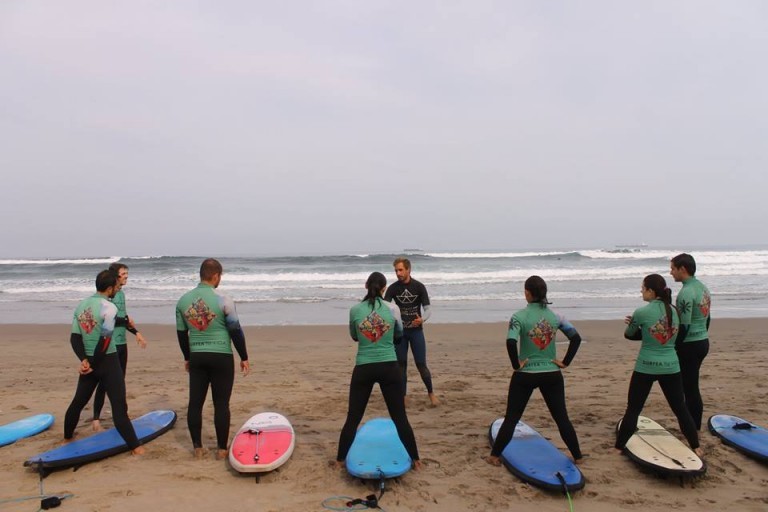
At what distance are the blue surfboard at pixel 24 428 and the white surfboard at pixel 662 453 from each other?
6045 mm

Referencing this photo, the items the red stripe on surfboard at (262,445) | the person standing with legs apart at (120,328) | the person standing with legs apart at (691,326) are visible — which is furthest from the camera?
the person standing with legs apart at (120,328)

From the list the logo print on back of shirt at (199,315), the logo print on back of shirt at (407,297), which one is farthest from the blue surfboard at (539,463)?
the logo print on back of shirt at (199,315)

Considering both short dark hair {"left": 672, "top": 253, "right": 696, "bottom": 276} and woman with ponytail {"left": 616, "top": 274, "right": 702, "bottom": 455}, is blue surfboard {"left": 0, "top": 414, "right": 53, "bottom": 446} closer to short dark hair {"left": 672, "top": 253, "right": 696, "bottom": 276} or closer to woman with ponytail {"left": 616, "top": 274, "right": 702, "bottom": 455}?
woman with ponytail {"left": 616, "top": 274, "right": 702, "bottom": 455}

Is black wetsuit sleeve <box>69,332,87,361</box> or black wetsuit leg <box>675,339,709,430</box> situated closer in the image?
black wetsuit sleeve <box>69,332,87,361</box>

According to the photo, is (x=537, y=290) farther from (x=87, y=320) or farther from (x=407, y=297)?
(x=87, y=320)

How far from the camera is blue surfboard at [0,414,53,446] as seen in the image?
524 centimetres

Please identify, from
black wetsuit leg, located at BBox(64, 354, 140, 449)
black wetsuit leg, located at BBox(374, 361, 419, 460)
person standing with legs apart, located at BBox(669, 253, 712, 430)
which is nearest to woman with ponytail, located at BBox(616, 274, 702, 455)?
person standing with legs apart, located at BBox(669, 253, 712, 430)

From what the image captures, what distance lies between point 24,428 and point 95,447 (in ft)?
4.68

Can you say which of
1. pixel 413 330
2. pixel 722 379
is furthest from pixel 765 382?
pixel 413 330

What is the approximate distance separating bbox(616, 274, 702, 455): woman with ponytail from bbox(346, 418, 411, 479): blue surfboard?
218 centimetres

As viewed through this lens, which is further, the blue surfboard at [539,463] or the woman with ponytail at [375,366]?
the woman with ponytail at [375,366]

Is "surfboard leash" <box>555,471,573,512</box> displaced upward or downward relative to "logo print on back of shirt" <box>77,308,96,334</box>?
downward

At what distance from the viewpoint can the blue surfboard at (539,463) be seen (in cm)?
402

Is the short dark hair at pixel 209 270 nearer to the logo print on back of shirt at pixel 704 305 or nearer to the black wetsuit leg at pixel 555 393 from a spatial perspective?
the black wetsuit leg at pixel 555 393
